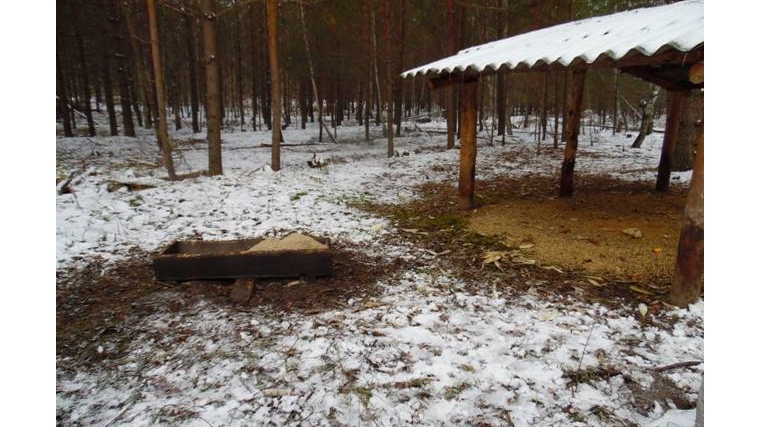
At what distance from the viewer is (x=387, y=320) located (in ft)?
12.4

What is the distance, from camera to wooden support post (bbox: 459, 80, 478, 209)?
6.83 metres

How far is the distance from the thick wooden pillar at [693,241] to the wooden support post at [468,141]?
11.9 feet

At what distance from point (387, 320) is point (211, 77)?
841 cm

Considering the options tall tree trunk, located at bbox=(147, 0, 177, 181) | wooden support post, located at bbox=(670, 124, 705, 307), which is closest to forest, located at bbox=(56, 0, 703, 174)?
tall tree trunk, located at bbox=(147, 0, 177, 181)

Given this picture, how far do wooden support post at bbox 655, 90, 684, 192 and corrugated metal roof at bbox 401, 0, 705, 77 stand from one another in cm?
245

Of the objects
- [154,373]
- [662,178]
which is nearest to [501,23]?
[662,178]

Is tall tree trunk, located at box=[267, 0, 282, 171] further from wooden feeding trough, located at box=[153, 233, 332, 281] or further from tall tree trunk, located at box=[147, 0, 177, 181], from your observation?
wooden feeding trough, located at box=[153, 233, 332, 281]

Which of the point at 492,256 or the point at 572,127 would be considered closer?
the point at 492,256

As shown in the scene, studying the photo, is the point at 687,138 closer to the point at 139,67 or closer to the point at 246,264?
the point at 246,264

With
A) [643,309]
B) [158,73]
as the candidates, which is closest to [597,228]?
[643,309]

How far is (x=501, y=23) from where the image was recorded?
16.5 metres

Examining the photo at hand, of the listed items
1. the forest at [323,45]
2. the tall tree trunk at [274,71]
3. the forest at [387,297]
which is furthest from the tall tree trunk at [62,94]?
the tall tree trunk at [274,71]

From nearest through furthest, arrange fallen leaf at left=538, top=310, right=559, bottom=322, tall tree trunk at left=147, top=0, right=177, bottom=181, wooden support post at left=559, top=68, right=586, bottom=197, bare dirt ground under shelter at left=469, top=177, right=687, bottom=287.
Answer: fallen leaf at left=538, top=310, right=559, bottom=322 → bare dirt ground under shelter at left=469, top=177, right=687, bottom=287 → wooden support post at left=559, top=68, right=586, bottom=197 → tall tree trunk at left=147, top=0, right=177, bottom=181

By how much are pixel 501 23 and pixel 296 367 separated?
17.0 metres
